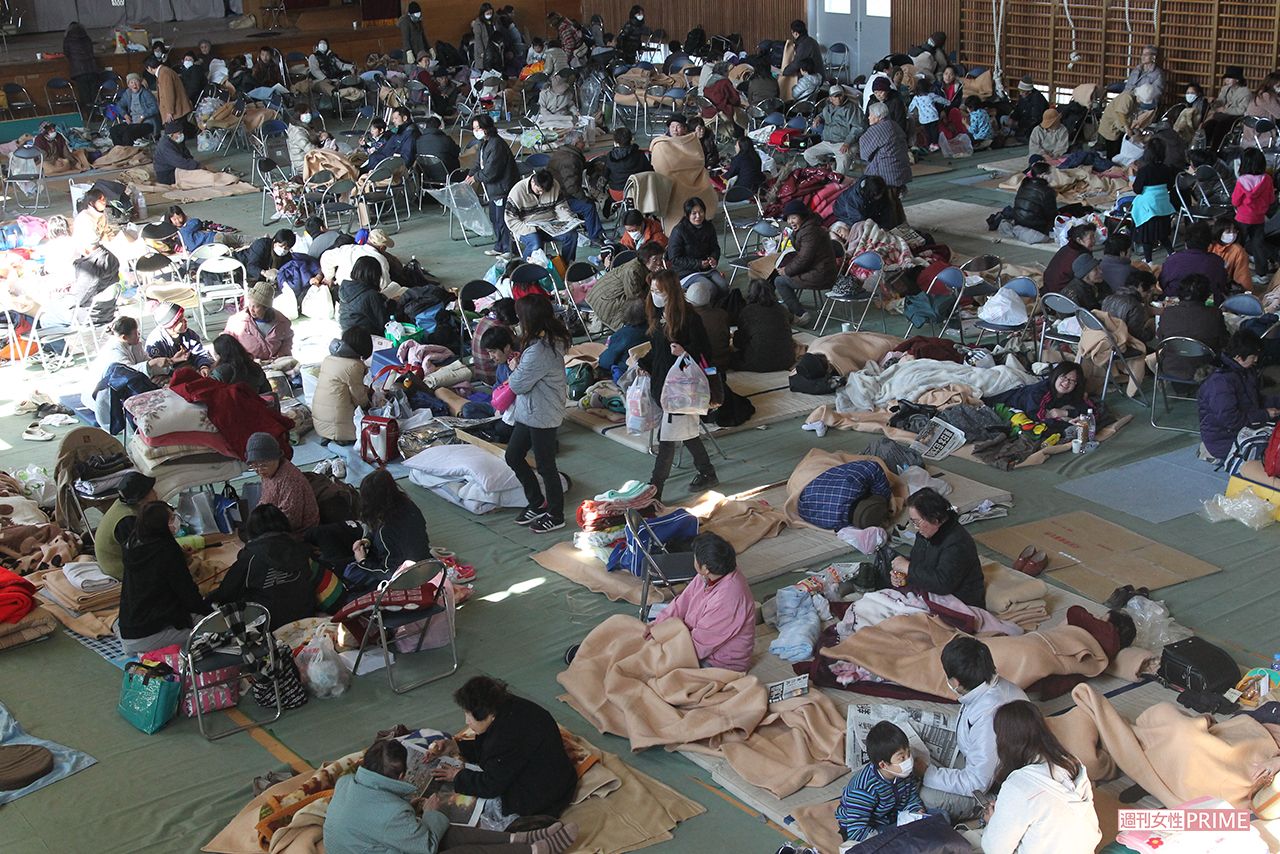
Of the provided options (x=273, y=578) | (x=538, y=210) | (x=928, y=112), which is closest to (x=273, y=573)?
(x=273, y=578)

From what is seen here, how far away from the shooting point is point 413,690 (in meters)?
6.86

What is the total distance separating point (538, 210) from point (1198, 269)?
19.6ft

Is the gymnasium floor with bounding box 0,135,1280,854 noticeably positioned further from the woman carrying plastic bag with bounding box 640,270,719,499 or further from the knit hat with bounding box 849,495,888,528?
the knit hat with bounding box 849,495,888,528

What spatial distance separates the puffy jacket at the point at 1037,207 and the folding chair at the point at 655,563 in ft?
26.0

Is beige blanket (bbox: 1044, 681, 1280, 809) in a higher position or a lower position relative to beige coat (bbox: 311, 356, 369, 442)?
lower

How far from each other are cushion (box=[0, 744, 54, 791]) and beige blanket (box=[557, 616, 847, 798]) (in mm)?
2371

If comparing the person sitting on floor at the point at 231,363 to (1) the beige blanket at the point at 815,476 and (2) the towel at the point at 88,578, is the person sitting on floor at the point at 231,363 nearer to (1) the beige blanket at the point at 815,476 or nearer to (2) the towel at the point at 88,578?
(2) the towel at the point at 88,578

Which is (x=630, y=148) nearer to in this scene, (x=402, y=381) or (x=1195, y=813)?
(x=402, y=381)

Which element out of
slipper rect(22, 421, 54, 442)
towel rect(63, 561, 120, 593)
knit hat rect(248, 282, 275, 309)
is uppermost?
knit hat rect(248, 282, 275, 309)

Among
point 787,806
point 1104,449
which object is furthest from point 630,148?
point 787,806

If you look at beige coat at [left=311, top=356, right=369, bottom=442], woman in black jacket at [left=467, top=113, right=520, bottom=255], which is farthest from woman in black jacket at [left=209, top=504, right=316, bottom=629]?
woman in black jacket at [left=467, top=113, right=520, bottom=255]

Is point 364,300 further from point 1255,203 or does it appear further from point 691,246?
point 1255,203

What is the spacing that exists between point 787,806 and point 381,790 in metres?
1.68

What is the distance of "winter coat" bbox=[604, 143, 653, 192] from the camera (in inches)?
593
